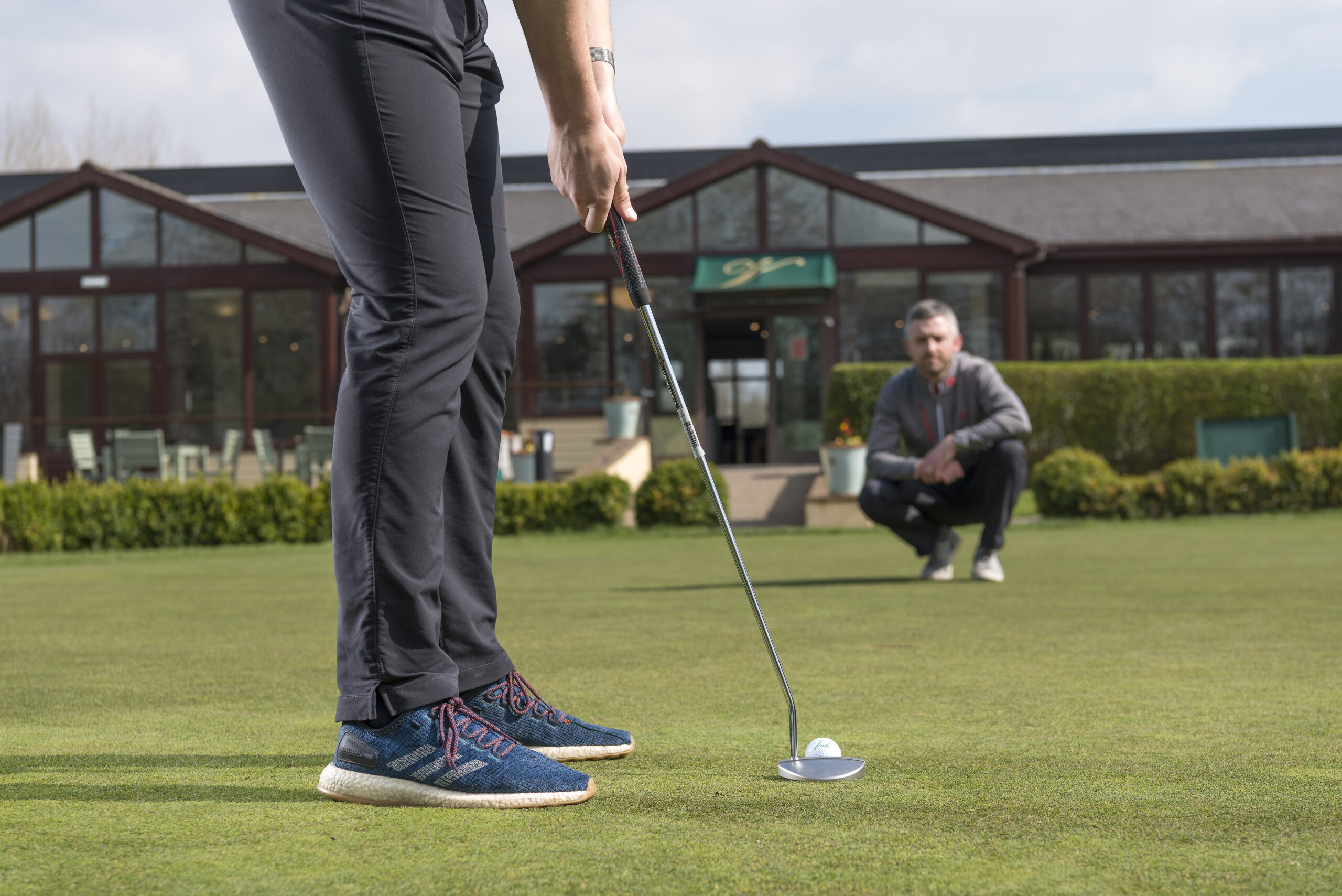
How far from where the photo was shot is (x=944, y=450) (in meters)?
5.79

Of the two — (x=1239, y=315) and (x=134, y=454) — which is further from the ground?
(x=1239, y=315)

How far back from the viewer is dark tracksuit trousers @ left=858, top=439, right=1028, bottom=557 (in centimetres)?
595

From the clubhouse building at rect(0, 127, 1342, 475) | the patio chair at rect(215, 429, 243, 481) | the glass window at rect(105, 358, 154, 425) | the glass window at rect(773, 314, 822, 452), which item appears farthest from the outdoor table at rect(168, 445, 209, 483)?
the glass window at rect(773, 314, 822, 452)

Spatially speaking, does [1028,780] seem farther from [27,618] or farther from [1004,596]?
[27,618]

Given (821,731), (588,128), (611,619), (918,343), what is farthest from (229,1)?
(918,343)

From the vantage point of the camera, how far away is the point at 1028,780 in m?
1.78

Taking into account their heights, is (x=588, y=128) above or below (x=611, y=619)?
above

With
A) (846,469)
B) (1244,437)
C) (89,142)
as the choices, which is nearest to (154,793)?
(846,469)

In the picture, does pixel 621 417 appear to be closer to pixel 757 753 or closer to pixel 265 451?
pixel 265 451

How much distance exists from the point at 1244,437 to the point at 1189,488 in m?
3.73

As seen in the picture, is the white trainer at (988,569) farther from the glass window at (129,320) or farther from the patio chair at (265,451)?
the glass window at (129,320)

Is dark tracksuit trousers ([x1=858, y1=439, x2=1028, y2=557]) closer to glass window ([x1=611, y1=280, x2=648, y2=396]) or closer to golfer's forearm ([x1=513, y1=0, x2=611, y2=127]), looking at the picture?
golfer's forearm ([x1=513, y1=0, x2=611, y2=127])

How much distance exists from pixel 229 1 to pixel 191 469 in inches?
765

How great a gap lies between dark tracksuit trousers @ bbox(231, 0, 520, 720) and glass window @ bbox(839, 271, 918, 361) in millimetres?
20496
